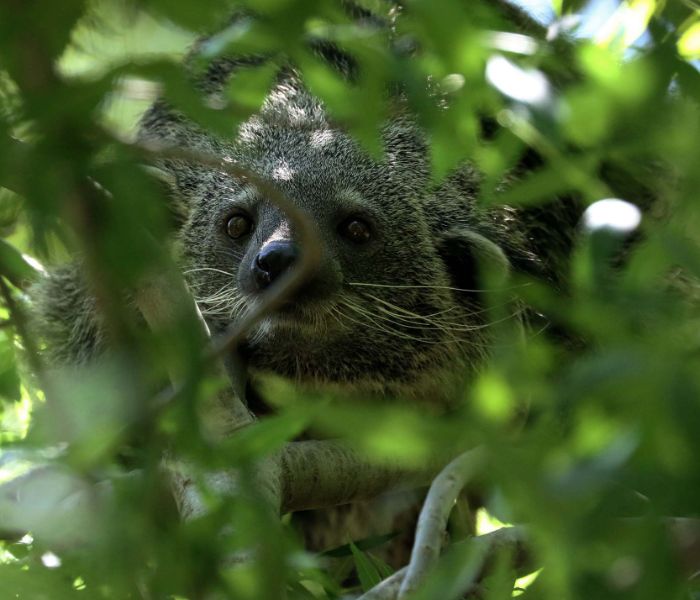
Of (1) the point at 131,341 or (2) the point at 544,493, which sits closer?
(2) the point at 544,493

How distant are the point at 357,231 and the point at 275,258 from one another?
0.78 m

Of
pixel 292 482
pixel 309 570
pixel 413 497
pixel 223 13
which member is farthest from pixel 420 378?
pixel 223 13

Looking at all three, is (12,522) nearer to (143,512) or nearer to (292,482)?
(143,512)

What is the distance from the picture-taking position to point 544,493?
1.11 m

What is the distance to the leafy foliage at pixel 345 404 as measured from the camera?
1100 mm

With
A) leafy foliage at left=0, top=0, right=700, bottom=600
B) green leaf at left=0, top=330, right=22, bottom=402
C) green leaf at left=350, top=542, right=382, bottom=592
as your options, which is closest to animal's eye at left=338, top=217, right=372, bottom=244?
green leaf at left=0, top=330, right=22, bottom=402

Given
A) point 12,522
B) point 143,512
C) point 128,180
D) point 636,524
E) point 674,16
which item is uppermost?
point 674,16

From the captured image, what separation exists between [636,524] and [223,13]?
0.81 metres

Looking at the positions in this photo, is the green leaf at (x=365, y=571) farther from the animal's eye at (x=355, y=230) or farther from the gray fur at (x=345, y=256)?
the animal's eye at (x=355, y=230)

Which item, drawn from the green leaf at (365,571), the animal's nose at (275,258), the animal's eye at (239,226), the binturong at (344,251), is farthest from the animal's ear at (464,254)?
the green leaf at (365,571)

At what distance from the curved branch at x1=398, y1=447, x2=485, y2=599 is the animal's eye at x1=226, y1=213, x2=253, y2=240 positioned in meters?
1.76

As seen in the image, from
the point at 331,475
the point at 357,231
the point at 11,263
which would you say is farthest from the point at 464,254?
the point at 11,263

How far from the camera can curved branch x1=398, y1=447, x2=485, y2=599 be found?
8.69 ft

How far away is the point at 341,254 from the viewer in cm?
443
